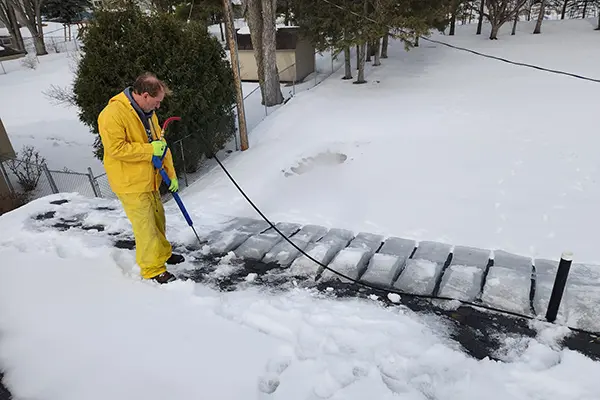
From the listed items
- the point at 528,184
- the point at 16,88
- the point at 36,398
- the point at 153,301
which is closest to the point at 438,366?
the point at 153,301

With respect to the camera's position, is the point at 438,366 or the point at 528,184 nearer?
the point at 438,366

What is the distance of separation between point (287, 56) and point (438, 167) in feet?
38.9

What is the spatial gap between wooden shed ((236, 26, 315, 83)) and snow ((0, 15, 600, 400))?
321 inches

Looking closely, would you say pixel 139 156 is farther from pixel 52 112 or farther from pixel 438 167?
pixel 52 112

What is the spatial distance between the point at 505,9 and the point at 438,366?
81.9 feet

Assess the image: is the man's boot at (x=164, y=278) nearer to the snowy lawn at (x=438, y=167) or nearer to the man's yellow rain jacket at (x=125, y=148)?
the man's yellow rain jacket at (x=125, y=148)

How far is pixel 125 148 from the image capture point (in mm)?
2738

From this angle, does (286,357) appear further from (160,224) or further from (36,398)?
(160,224)

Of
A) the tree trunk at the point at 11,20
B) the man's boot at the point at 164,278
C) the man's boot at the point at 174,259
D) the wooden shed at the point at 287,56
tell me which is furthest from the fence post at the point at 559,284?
the tree trunk at the point at 11,20

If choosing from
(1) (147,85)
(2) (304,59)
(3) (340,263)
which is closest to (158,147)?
(1) (147,85)

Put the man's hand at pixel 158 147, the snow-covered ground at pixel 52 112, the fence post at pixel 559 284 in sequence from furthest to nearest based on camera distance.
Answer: the snow-covered ground at pixel 52 112 < the man's hand at pixel 158 147 < the fence post at pixel 559 284

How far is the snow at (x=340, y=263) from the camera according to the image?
2164mm

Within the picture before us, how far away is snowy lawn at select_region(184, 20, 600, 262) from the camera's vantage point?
518 centimetres

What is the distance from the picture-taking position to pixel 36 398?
2.10m
